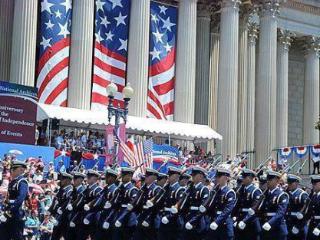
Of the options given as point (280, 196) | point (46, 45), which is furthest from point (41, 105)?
point (280, 196)

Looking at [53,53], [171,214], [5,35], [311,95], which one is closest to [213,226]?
[171,214]

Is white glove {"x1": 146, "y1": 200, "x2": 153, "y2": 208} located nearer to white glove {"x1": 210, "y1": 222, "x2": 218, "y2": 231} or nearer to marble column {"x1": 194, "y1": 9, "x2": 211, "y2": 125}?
white glove {"x1": 210, "y1": 222, "x2": 218, "y2": 231}

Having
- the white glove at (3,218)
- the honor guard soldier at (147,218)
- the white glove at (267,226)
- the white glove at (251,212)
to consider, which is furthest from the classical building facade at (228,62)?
the white glove at (267,226)

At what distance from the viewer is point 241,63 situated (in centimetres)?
4603

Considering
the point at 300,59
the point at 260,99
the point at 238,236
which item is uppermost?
the point at 300,59

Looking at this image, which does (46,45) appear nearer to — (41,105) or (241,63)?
(41,105)

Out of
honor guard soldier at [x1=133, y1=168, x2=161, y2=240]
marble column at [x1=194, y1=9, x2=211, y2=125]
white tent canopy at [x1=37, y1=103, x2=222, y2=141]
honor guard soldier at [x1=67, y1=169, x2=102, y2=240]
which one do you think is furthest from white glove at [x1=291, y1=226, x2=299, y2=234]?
marble column at [x1=194, y1=9, x2=211, y2=125]

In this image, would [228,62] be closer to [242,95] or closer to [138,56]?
[242,95]

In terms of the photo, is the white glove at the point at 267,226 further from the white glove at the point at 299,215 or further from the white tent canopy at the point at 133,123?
the white tent canopy at the point at 133,123

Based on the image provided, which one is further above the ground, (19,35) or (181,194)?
(19,35)

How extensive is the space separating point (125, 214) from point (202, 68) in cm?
2856

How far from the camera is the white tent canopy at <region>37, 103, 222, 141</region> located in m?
33.7

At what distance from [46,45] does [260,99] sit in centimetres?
1633

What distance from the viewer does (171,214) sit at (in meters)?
17.2
